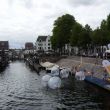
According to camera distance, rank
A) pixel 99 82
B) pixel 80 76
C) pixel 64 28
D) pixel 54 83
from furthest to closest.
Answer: pixel 64 28, pixel 80 76, pixel 99 82, pixel 54 83

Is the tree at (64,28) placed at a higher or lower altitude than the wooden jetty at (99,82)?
higher

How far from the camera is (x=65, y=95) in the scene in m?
53.7

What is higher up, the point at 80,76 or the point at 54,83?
the point at 80,76

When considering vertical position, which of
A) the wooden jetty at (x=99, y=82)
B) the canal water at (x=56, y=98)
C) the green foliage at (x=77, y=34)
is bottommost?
the canal water at (x=56, y=98)

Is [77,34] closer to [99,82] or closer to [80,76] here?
[80,76]

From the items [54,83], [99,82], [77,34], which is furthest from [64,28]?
[54,83]

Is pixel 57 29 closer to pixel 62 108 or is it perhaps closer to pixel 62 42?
pixel 62 42

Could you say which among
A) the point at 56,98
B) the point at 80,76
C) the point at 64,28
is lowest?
the point at 56,98

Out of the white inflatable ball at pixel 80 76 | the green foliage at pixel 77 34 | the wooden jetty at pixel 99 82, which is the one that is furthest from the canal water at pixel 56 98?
the green foliage at pixel 77 34

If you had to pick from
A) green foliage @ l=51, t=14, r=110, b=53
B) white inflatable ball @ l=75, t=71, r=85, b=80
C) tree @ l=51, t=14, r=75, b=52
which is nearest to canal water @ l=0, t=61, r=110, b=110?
white inflatable ball @ l=75, t=71, r=85, b=80

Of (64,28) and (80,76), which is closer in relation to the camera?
(80,76)

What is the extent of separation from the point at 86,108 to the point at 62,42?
96917 mm

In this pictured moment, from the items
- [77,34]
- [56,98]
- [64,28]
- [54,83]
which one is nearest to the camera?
[56,98]

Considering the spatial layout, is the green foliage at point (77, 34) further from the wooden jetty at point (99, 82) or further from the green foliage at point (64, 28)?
the wooden jetty at point (99, 82)
